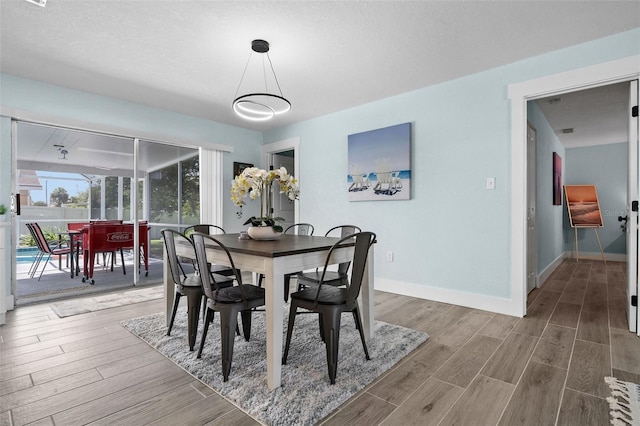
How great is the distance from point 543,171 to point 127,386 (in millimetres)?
5613

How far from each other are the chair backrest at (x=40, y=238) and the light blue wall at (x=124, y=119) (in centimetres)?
152

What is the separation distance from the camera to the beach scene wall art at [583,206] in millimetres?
6305

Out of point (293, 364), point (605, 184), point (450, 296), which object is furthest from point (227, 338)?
point (605, 184)

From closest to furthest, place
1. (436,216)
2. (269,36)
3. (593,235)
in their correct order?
(269,36), (436,216), (593,235)

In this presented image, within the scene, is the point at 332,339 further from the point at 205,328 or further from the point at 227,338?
the point at 205,328

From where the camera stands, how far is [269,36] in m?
2.62

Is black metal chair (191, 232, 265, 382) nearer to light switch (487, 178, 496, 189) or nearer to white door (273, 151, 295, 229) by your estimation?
light switch (487, 178, 496, 189)

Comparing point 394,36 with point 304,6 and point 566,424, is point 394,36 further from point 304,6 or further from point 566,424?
point 566,424

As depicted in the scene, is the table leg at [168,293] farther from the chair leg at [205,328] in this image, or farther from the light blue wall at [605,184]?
the light blue wall at [605,184]

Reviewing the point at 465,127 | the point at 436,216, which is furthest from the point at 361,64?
the point at 436,216

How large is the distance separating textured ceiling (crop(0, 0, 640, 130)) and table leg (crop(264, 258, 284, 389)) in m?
1.85

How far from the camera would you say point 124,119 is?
4195mm

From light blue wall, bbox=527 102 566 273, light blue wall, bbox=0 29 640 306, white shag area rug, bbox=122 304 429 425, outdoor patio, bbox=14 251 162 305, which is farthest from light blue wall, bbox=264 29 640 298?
outdoor patio, bbox=14 251 162 305

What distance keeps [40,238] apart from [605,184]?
10.3m
